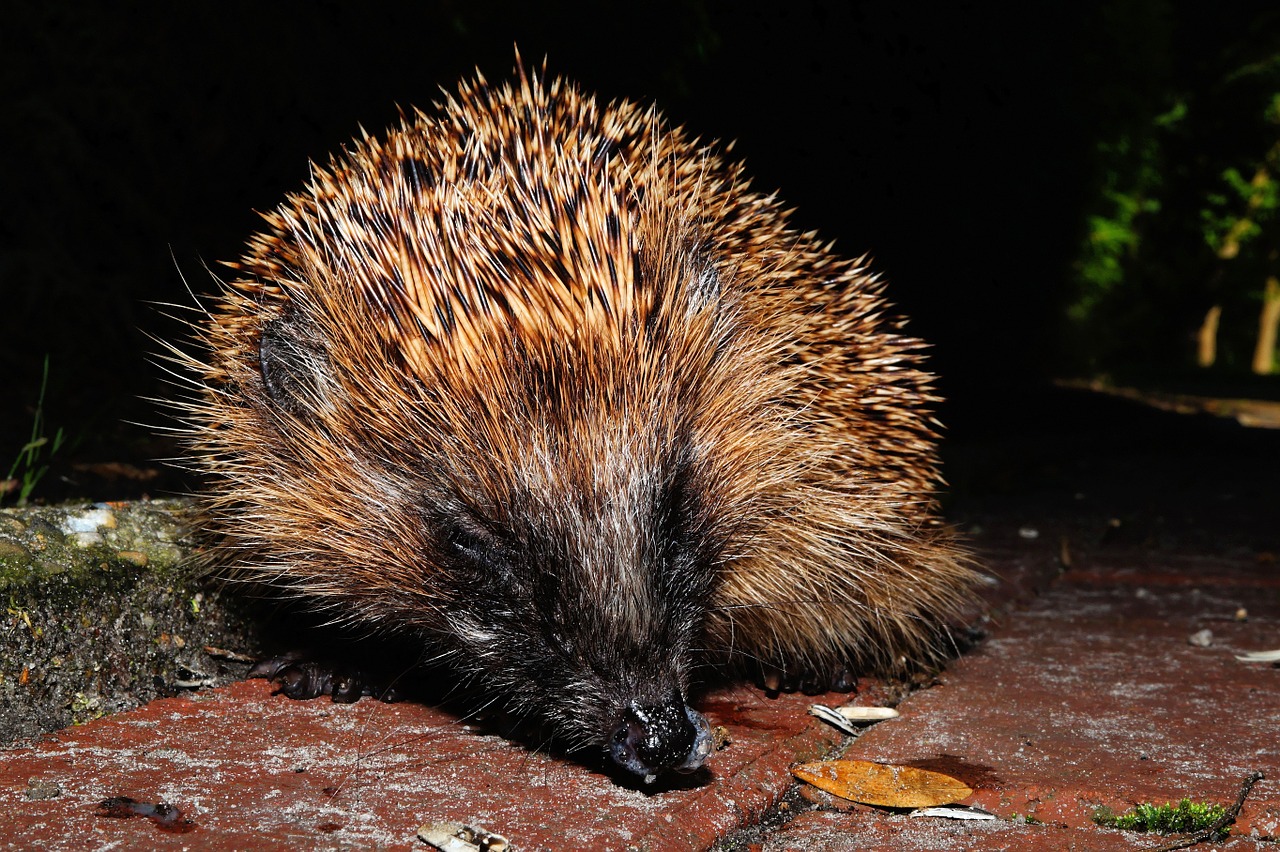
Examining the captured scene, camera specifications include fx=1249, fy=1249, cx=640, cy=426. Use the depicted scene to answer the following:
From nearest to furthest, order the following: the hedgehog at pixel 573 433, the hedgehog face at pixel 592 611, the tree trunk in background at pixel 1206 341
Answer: the hedgehog face at pixel 592 611 → the hedgehog at pixel 573 433 → the tree trunk in background at pixel 1206 341

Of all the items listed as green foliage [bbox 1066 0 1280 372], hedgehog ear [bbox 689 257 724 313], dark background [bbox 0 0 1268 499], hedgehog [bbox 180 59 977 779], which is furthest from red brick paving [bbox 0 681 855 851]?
green foliage [bbox 1066 0 1280 372]


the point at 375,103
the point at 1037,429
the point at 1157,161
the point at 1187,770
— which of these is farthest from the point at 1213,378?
the point at 1187,770

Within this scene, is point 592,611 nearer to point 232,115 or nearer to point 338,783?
point 338,783

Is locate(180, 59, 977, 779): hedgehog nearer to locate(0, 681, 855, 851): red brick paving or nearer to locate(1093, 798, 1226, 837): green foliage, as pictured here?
locate(0, 681, 855, 851): red brick paving

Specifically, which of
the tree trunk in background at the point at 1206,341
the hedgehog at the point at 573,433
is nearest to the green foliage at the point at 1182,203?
the tree trunk in background at the point at 1206,341

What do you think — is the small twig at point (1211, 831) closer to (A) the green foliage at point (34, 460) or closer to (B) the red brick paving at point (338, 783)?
(B) the red brick paving at point (338, 783)

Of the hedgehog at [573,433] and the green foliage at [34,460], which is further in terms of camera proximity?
the green foliage at [34,460]
